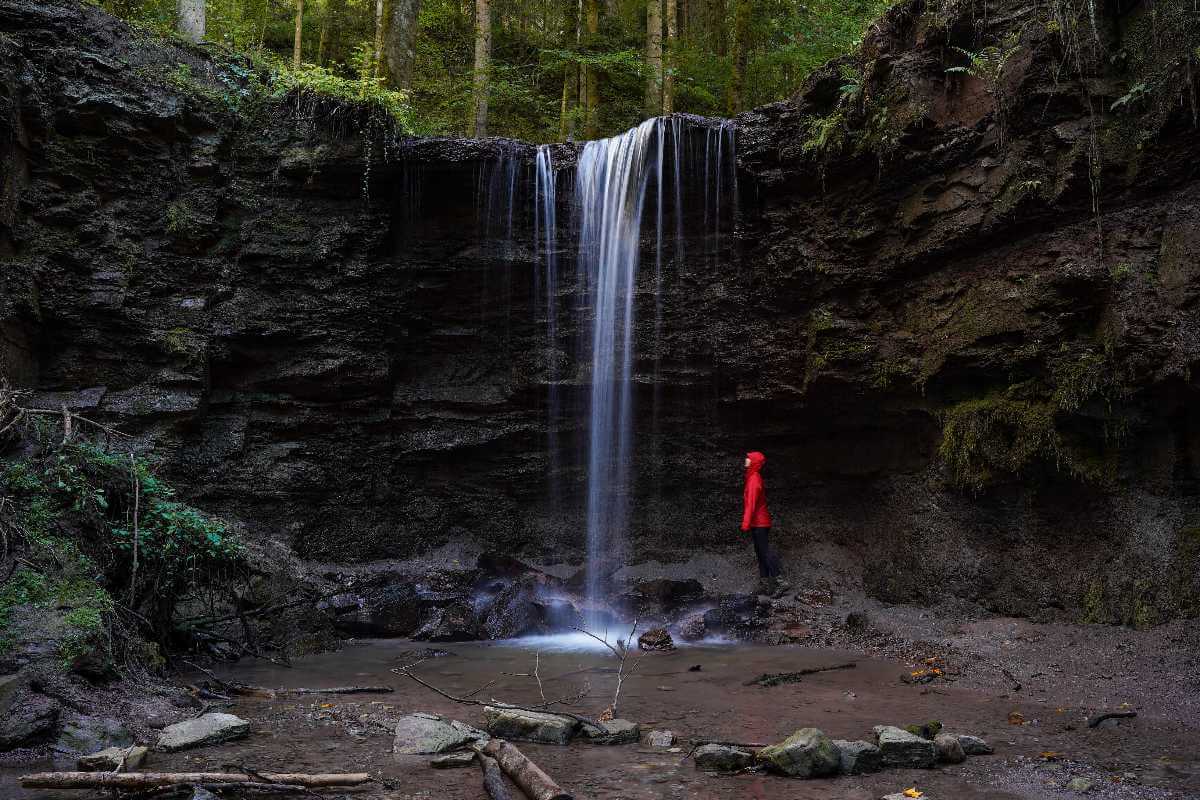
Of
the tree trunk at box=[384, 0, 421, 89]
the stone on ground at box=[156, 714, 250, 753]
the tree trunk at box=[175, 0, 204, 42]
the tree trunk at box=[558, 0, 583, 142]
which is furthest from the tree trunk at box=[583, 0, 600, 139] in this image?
the stone on ground at box=[156, 714, 250, 753]

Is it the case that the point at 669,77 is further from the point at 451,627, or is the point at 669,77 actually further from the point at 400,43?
the point at 451,627

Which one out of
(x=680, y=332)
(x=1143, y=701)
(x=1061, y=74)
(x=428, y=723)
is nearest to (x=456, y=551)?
(x=680, y=332)

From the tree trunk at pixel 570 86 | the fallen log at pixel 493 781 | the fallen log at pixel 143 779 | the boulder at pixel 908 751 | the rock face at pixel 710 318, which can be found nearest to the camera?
the fallen log at pixel 143 779

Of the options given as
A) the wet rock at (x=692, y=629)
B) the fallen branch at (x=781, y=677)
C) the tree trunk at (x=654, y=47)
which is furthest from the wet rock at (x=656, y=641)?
the tree trunk at (x=654, y=47)

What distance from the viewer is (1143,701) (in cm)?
554

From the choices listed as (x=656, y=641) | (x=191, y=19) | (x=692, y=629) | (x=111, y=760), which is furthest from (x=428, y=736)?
(x=191, y=19)

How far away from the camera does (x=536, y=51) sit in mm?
21266

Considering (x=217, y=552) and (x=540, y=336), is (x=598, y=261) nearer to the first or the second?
(x=540, y=336)

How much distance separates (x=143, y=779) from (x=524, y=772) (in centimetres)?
182

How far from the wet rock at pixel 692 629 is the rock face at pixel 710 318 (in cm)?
31

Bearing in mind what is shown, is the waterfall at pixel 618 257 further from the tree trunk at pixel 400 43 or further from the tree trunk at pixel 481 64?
the tree trunk at pixel 481 64

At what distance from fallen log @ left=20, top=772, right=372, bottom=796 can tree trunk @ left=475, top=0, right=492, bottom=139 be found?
1319 cm

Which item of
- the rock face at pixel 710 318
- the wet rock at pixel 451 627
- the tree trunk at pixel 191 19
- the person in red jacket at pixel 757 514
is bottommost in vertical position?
the wet rock at pixel 451 627

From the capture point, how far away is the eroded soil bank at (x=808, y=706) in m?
4.05
